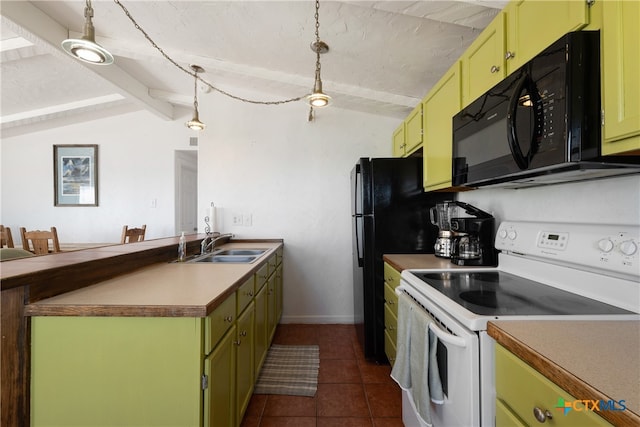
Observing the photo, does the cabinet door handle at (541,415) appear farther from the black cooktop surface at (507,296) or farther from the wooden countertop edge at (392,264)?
the wooden countertop edge at (392,264)

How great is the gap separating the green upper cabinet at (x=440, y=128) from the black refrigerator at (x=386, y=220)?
15 cm

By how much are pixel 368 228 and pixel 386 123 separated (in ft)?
4.69

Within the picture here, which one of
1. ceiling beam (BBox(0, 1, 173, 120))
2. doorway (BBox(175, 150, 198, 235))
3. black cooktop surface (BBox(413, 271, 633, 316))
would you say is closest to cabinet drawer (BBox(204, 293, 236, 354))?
black cooktop surface (BBox(413, 271, 633, 316))

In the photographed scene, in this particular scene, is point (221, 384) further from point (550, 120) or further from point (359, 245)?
point (550, 120)

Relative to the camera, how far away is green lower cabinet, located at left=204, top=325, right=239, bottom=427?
3.11 feet

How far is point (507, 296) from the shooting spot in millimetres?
1036

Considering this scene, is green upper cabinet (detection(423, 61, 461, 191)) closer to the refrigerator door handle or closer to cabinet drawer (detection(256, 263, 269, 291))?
the refrigerator door handle

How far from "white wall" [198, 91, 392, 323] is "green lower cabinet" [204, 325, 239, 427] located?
1.73 meters

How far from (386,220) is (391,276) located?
0.45m

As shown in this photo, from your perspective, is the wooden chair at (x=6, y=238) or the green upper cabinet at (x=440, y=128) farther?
the wooden chair at (x=6, y=238)

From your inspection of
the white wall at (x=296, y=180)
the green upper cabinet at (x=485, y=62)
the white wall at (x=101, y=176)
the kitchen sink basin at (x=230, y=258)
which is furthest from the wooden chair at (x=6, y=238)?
the green upper cabinet at (x=485, y=62)

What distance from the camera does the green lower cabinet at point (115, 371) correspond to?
89cm

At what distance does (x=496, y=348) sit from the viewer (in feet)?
2.48

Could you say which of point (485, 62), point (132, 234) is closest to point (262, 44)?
A: point (485, 62)
